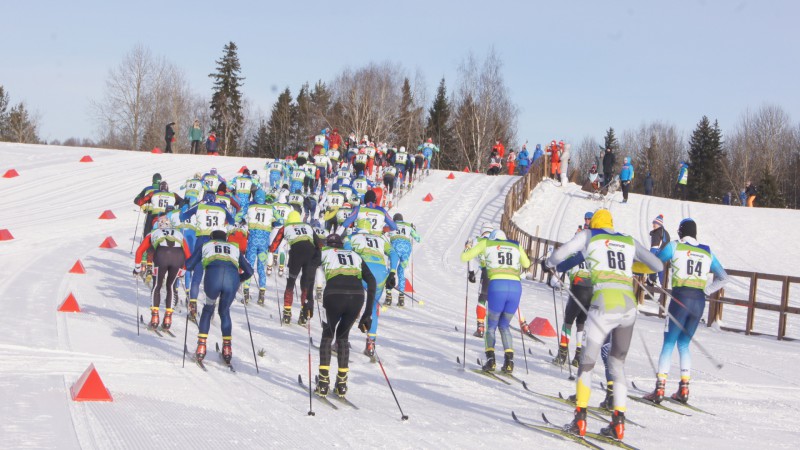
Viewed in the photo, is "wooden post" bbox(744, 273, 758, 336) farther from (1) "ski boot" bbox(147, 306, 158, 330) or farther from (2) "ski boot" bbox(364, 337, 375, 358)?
(1) "ski boot" bbox(147, 306, 158, 330)

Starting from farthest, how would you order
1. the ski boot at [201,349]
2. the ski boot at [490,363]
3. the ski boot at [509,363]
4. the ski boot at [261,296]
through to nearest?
1. the ski boot at [261,296]
2. the ski boot at [490,363]
3. the ski boot at [509,363]
4. the ski boot at [201,349]

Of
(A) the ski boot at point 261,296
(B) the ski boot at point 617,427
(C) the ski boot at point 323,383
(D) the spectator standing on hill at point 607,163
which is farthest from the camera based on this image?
(D) the spectator standing on hill at point 607,163

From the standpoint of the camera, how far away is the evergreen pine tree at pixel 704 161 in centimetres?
6756

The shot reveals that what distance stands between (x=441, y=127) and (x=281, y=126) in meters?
19.0

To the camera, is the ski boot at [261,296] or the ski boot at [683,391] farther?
the ski boot at [261,296]

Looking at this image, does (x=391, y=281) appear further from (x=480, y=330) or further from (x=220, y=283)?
(x=480, y=330)

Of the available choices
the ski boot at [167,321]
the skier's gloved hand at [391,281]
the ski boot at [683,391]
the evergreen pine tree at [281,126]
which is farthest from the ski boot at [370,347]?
the evergreen pine tree at [281,126]

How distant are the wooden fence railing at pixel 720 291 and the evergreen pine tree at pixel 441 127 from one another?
3867 centimetres

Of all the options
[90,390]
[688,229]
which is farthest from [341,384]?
[688,229]

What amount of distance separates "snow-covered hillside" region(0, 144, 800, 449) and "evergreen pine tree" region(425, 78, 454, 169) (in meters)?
56.7

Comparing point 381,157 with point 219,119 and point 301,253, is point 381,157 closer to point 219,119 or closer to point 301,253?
point 301,253

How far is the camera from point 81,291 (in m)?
14.7

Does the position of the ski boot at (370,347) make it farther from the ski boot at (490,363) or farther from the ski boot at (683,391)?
the ski boot at (683,391)

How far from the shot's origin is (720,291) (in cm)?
1666
